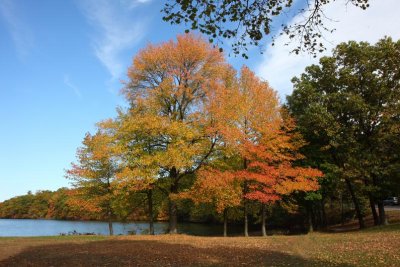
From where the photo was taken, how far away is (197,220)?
8281 centimetres

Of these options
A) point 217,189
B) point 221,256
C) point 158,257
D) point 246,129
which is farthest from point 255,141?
point 158,257

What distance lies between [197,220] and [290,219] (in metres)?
33.4

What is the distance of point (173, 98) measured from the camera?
1228 inches

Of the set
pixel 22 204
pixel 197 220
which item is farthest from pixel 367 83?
pixel 22 204

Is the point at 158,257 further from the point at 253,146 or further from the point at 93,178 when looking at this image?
the point at 93,178

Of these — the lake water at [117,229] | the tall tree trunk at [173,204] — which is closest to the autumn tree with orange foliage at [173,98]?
the tall tree trunk at [173,204]

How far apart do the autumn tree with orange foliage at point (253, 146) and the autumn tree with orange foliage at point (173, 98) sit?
1.68 meters

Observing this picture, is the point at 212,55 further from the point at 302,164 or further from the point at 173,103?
the point at 302,164

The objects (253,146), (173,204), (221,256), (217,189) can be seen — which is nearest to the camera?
(221,256)

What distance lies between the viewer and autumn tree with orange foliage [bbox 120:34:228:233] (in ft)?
96.8

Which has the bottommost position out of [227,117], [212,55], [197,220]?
[197,220]

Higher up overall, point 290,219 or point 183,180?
point 183,180

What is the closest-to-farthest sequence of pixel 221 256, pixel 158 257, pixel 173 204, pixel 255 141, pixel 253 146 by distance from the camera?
pixel 221 256 < pixel 158 257 < pixel 253 146 < pixel 255 141 < pixel 173 204

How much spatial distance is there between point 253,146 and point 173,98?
27.5 feet
